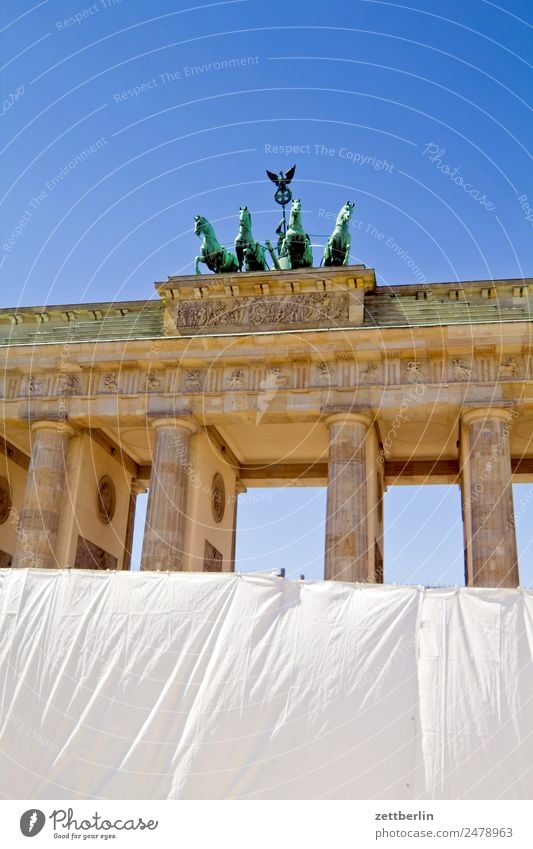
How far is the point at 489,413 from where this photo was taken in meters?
27.0

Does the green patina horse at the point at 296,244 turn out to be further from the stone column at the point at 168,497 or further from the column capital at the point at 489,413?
the column capital at the point at 489,413

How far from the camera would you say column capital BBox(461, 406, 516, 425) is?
88.3 ft

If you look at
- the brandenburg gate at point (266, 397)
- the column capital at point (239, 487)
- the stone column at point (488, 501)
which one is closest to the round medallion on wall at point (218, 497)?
the brandenburg gate at point (266, 397)

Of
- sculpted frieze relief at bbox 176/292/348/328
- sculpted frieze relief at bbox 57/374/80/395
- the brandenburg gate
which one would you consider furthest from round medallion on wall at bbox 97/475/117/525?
sculpted frieze relief at bbox 176/292/348/328

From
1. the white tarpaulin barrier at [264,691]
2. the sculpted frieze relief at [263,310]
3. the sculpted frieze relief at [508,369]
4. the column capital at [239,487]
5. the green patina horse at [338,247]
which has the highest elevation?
the green patina horse at [338,247]

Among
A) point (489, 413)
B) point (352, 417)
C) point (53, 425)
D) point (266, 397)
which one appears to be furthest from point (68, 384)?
point (489, 413)

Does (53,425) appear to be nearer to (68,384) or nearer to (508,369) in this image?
(68,384)

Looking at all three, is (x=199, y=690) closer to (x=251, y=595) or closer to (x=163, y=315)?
(x=251, y=595)

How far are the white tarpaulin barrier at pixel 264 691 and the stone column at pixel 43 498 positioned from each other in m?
15.5

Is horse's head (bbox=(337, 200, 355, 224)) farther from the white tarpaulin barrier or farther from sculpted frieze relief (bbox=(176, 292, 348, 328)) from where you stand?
the white tarpaulin barrier

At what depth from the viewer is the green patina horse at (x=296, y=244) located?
100 ft

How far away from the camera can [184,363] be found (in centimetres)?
2930

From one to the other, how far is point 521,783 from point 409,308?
20388 millimetres
